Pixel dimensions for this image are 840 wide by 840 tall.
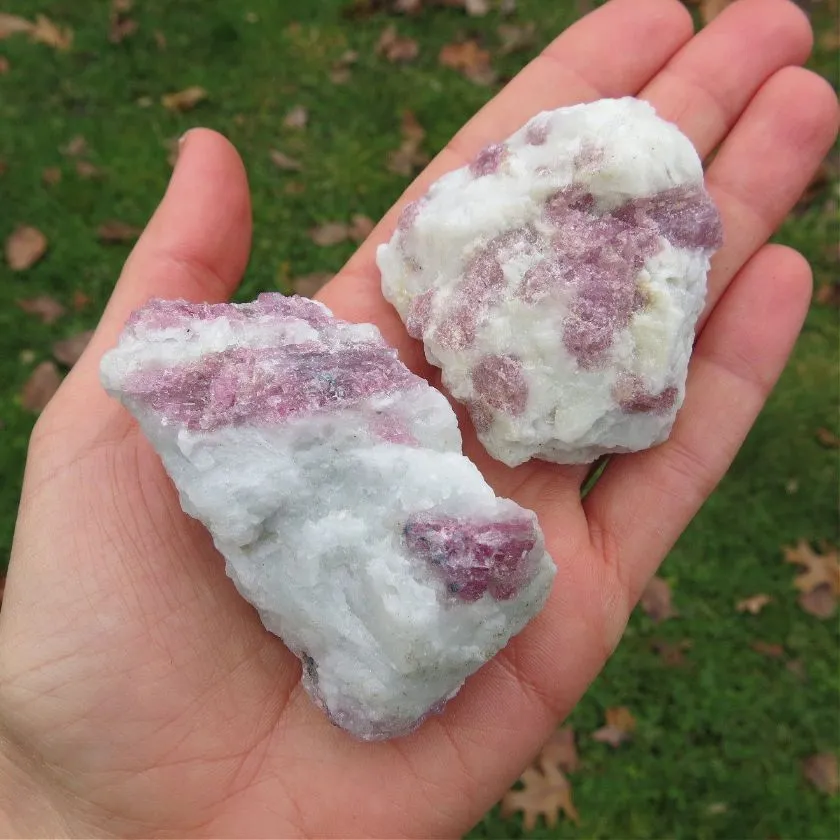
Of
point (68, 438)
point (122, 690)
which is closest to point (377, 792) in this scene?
point (122, 690)

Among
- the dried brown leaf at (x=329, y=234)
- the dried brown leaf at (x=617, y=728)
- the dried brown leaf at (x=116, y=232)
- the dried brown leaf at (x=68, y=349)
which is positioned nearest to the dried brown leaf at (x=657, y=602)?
the dried brown leaf at (x=617, y=728)

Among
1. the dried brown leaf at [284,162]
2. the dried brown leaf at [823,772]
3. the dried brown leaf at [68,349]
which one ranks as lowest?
the dried brown leaf at [823,772]

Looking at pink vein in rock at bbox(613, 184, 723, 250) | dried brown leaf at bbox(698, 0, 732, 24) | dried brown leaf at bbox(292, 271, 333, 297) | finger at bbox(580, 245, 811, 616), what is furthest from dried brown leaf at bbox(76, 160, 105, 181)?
dried brown leaf at bbox(698, 0, 732, 24)

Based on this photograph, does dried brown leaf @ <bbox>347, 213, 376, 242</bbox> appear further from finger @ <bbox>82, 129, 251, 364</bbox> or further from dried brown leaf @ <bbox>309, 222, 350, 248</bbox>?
finger @ <bbox>82, 129, 251, 364</bbox>

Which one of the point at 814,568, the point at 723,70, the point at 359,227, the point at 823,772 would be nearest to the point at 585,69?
the point at 723,70

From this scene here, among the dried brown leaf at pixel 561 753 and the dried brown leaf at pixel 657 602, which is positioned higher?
the dried brown leaf at pixel 657 602

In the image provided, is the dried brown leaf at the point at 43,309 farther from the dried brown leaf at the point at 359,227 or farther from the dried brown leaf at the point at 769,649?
the dried brown leaf at the point at 769,649
